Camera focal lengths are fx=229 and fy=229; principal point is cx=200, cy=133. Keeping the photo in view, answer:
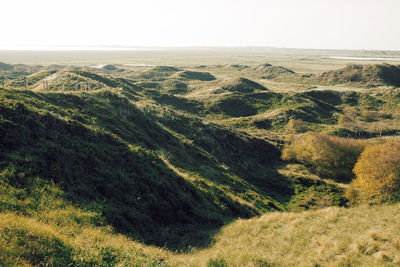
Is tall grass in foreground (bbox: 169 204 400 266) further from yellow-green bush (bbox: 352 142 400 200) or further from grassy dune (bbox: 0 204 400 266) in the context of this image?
yellow-green bush (bbox: 352 142 400 200)

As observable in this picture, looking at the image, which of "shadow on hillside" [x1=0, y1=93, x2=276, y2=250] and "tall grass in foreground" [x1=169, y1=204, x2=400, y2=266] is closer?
"tall grass in foreground" [x1=169, y1=204, x2=400, y2=266]

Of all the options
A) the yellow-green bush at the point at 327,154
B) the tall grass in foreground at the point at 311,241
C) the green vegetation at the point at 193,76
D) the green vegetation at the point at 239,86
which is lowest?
the yellow-green bush at the point at 327,154

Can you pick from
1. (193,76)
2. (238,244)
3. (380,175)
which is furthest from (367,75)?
(238,244)

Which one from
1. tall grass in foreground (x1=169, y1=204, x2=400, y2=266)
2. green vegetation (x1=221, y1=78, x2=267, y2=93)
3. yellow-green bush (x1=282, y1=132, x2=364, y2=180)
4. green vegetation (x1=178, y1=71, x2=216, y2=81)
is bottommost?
yellow-green bush (x1=282, y1=132, x2=364, y2=180)

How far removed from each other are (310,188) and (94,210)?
33330 mm

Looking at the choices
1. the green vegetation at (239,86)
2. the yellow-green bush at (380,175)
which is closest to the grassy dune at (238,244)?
the yellow-green bush at (380,175)

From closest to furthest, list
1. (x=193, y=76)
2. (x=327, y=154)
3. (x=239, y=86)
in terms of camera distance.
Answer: (x=327, y=154) < (x=239, y=86) < (x=193, y=76)

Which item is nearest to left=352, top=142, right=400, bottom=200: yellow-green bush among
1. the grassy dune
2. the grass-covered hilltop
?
the grass-covered hilltop

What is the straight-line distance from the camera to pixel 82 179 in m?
13.5

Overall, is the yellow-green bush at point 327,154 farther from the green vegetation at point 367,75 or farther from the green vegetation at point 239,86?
the green vegetation at point 367,75

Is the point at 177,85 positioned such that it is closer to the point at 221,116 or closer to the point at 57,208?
the point at 221,116

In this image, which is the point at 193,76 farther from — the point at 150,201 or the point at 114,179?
the point at 150,201

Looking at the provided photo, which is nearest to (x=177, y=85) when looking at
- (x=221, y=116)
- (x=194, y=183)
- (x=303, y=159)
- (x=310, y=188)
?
(x=221, y=116)

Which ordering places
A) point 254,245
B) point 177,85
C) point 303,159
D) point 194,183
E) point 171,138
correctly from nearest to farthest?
point 254,245
point 194,183
point 171,138
point 303,159
point 177,85
